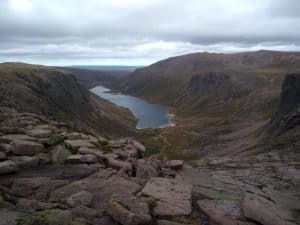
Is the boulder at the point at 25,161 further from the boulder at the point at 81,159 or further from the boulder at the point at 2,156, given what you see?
the boulder at the point at 81,159

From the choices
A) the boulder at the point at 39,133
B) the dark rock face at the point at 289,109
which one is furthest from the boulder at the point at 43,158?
the dark rock face at the point at 289,109

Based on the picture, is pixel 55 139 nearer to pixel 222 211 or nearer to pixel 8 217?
pixel 8 217

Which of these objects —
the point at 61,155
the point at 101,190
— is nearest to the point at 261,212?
the point at 101,190

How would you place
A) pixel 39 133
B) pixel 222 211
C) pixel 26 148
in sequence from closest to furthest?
pixel 222 211 → pixel 26 148 → pixel 39 133

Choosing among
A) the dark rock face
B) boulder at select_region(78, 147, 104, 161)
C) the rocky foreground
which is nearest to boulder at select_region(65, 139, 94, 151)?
the rocky foreground

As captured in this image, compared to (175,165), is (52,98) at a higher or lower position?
lower
